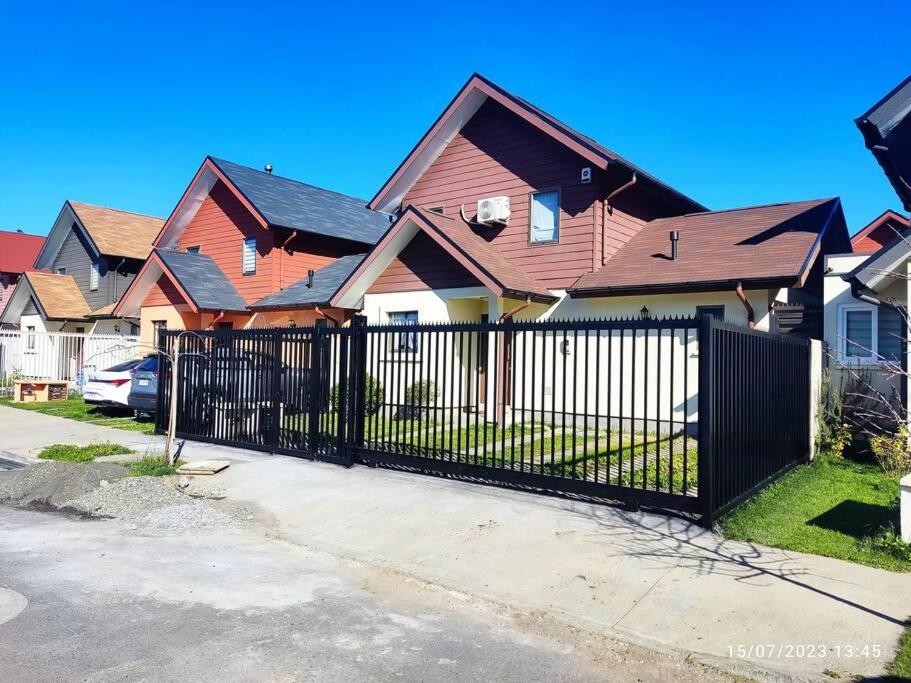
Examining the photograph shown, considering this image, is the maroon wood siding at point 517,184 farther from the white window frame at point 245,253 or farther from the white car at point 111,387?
the white car at point 111,387

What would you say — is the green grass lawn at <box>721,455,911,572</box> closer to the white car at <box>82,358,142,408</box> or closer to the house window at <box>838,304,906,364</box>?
the house window at <box>838,304,906,364</box>

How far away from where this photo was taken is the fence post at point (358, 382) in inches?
381

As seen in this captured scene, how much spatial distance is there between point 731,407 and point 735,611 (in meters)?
2.62

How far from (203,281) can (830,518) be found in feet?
62.3

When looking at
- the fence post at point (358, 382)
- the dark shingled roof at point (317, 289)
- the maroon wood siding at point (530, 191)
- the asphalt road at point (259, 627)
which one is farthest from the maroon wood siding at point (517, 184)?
the asphalt road at point (259, 627)

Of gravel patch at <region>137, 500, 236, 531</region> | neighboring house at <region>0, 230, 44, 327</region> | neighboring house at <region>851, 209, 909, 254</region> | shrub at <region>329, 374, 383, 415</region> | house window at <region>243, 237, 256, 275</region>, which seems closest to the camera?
gravel patch at <region>137, 500, 236, 531</region>

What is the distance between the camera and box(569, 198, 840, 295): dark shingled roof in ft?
40.0

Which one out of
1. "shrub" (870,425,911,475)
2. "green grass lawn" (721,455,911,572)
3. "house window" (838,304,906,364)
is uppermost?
"house window" (838,304,906,364)

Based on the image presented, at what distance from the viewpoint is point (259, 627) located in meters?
4.45

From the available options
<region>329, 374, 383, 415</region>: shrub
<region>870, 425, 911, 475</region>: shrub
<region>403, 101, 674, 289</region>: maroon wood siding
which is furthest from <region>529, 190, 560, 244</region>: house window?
<region>870, 425, 911, 475</region>: shrub

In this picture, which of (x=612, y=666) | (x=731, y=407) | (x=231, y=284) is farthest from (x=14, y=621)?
(x=231, y=284)

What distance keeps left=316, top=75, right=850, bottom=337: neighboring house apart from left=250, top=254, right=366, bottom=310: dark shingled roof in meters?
2.09

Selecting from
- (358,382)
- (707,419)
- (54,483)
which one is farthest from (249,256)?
(707,419)

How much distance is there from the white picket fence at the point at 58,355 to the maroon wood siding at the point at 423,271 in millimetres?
9918
